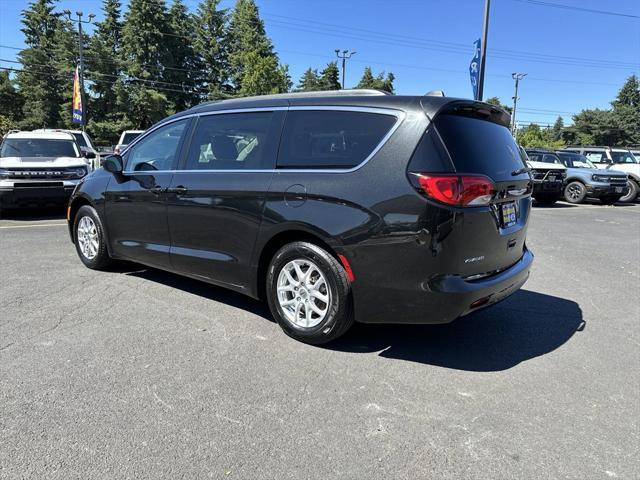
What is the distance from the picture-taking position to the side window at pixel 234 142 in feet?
13.0

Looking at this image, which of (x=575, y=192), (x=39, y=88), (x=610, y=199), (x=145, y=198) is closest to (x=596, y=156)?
(x=610, y=199)

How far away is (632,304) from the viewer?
5094 mm

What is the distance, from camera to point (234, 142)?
4195 mm

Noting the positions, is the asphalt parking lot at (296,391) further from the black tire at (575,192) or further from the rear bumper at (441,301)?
the black tire at (575,192)

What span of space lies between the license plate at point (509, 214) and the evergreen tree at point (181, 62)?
6107 centimetres

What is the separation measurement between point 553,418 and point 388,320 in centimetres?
114

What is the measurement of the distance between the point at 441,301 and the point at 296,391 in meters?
1.09

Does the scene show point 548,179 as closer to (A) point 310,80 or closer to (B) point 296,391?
(B) point 296,391

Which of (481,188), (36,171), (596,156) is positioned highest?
(481,188)

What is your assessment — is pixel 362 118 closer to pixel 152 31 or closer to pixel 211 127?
pixel 211 127

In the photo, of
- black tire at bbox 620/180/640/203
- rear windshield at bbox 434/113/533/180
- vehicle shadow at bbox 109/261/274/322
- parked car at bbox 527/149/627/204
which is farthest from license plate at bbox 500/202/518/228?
black tire at bbox 620/180/640/203

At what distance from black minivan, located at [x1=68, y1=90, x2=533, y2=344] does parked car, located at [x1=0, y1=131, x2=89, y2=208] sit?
20.0ft

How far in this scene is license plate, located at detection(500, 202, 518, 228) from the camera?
11.5 ft

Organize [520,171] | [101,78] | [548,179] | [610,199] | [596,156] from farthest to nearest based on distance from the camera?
[101,78]
[596,156]
[610,199]
[548,179]
[520,171]
